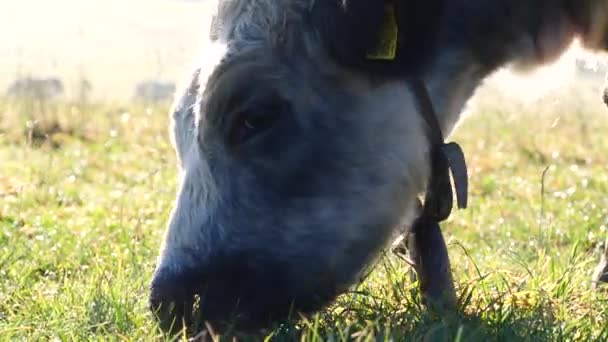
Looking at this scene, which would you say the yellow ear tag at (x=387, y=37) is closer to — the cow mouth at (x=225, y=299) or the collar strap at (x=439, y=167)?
the collar strap at (x=439, y=167)

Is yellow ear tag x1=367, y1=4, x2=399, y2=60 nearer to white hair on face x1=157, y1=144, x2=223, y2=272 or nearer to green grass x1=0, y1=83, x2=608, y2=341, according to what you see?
white hair on face x1=157, y1=144, x2=223, y2=272

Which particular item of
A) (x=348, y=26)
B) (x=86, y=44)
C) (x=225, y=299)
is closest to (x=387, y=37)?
(x=348, y=26)

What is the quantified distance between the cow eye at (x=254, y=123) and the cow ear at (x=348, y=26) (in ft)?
0.87

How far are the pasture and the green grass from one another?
0.03ft

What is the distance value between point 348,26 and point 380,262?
0.89m

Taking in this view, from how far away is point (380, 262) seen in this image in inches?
138

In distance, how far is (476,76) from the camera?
11.9ft

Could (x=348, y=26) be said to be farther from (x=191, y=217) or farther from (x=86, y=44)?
(x=86, y=44)

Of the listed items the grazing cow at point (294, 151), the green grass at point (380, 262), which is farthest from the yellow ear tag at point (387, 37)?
the green grass at point (380, 262)

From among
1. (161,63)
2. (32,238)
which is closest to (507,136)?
(161,63)

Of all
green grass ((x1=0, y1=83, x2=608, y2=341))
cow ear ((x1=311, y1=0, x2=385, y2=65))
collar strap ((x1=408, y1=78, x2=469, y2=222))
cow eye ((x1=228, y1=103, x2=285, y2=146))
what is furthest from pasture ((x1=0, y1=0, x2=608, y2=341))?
cow ear ((x1=311, y1=0, x2=385, y2=65))

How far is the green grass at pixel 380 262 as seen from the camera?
10.5ft

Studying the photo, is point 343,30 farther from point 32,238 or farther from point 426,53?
point 32,238

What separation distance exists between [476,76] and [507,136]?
24.9ft
